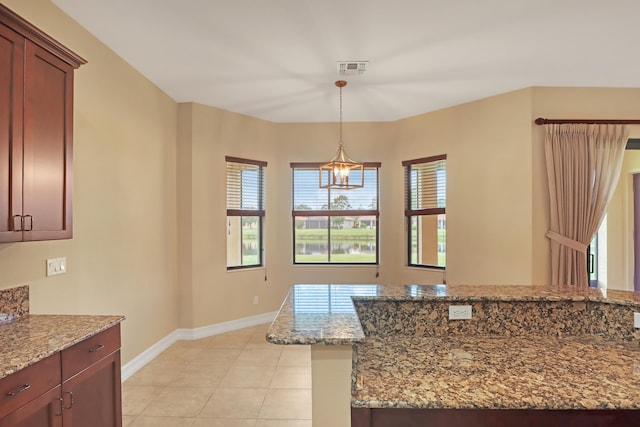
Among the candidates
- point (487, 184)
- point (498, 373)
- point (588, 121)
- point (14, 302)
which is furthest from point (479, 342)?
point (588, 121)

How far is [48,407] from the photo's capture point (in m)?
1.57

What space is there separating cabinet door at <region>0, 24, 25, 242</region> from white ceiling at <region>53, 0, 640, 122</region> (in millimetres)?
920

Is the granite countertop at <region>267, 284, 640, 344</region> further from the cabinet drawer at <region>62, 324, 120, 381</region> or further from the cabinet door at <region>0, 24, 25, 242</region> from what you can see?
the cabinet door at <region>0, 24, 25, 242</region>

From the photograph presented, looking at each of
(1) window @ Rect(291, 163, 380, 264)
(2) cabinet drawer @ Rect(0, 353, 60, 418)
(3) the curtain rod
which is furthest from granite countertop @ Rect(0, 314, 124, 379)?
(3) the curtain rod

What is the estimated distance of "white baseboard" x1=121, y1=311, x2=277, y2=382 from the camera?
3419 mm

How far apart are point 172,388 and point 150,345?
0.84 m

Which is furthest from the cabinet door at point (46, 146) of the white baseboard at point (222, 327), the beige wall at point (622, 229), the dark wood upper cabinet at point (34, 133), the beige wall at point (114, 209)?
the beige wall at point (622, 229)

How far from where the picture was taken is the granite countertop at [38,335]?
4.81 feet

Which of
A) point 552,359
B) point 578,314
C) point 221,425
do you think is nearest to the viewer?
point 552,359

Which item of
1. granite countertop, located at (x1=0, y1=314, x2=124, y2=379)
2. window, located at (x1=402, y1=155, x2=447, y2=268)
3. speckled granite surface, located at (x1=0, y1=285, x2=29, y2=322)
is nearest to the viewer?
granite countertop, located at (x1=0, y1=314, x2=124, y2=379)

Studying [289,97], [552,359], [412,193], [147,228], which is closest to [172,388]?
[147,228]

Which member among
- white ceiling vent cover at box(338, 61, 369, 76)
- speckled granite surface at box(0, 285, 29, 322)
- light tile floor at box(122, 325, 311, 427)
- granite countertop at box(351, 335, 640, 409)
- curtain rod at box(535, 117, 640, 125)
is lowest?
light tile floor at box(122, 325, 311, 427)

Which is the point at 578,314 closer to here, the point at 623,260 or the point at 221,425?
the point at 221,425

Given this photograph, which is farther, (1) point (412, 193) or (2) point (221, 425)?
(1) point (412, 193)
